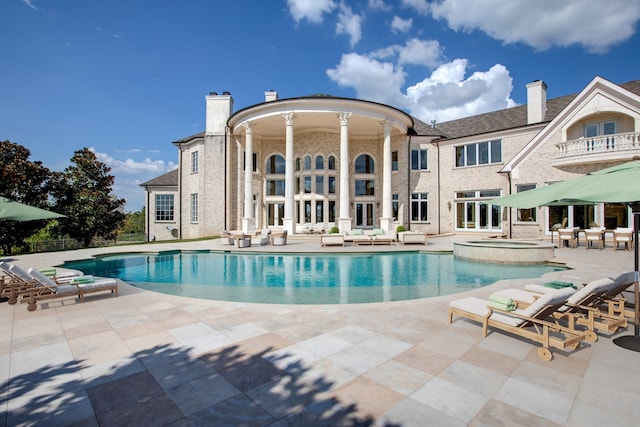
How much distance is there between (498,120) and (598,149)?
8.37 meters

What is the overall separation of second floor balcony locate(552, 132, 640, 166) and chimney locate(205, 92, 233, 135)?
23808 mm

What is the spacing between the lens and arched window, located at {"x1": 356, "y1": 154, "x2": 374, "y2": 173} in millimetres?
28500

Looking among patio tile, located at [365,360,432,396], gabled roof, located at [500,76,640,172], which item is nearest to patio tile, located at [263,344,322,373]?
patio tile, located at [365,360,432,396]

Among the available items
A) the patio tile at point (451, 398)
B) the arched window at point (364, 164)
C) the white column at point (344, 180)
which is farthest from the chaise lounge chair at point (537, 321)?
the arched window at point (364, 164)

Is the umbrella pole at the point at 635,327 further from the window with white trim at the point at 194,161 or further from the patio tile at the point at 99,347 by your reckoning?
the window with white trim at the point at 194,161

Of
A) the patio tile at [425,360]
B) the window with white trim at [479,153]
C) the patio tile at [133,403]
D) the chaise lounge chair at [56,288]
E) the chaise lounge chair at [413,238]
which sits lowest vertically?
the patio tile at [133,403]

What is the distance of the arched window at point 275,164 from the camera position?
28834 millimetres

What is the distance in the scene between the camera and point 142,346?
4547 millimetres

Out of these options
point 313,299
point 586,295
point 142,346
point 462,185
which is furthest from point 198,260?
point 462,185

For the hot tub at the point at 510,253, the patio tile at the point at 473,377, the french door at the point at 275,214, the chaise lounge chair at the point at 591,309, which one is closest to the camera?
the patio tile at the point at 473,377

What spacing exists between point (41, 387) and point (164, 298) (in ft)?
12.7

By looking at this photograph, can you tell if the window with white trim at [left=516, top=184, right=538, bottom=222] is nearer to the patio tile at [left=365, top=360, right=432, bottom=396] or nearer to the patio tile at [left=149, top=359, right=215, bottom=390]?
the patio tile at [left=365, top=360, right=432, bottom=396]

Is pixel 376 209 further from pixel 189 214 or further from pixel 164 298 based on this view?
pixel 164 298

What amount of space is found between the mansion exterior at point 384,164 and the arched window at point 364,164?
3.7 inches
